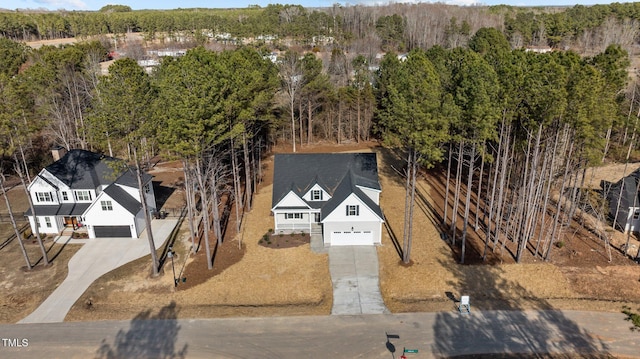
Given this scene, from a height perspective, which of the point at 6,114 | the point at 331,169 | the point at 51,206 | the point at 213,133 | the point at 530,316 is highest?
the point at 6,114

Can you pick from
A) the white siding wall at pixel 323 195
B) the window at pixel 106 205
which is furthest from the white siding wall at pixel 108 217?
the white siding wall at pixel 323 195

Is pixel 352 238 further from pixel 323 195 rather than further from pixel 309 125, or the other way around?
pixel 309 125

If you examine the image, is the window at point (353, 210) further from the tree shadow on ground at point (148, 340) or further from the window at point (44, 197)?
the window at point (44, 197)

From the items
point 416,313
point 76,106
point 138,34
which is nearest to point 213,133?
point 416,313

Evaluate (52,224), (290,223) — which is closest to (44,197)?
(52,224)

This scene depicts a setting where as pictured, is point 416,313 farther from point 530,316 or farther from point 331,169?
point 331,169

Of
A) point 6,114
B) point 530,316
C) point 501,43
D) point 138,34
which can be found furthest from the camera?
point 138,34
